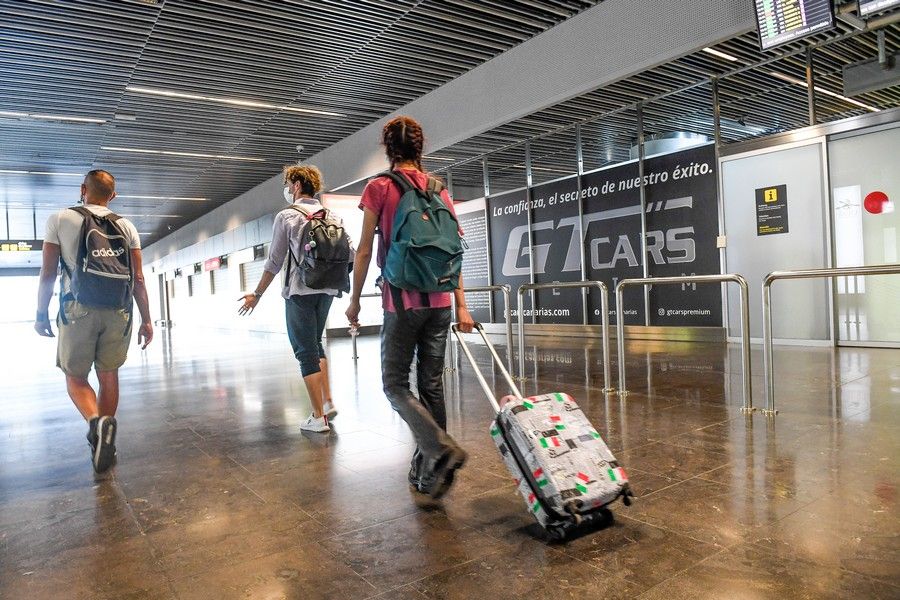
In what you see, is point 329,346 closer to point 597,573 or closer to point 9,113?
point 9,113

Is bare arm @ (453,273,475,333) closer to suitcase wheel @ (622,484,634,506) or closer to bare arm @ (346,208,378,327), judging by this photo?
bare arm @ (346,208,378,327)

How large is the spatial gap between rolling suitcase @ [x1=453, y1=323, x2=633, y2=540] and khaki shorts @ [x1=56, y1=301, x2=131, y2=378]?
2.23m

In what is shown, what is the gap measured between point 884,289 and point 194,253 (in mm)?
20493

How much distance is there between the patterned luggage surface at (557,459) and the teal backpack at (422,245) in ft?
1.84

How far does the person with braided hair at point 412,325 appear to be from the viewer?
95.3 inches

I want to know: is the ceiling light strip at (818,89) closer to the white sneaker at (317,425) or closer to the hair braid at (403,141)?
the hair braid at (403,141)

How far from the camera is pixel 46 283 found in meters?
3.26

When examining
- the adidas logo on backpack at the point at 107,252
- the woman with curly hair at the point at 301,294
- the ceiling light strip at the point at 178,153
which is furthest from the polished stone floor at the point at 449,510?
the ceiling light strip at the point at 178,153

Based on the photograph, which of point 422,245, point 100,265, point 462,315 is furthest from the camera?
point 100,265

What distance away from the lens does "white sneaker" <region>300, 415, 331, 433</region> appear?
3971 millimetres

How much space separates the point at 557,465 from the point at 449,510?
1.92ft

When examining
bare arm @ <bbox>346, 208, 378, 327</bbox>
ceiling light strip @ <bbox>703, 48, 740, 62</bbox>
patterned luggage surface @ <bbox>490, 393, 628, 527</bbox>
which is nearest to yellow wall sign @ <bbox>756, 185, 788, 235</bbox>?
ceiling light strip @ <bbox>703, 48, 740, 62</bbox>

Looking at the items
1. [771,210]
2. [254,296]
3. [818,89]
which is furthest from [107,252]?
[818,89]

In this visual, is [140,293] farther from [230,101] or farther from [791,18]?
[230,101]
